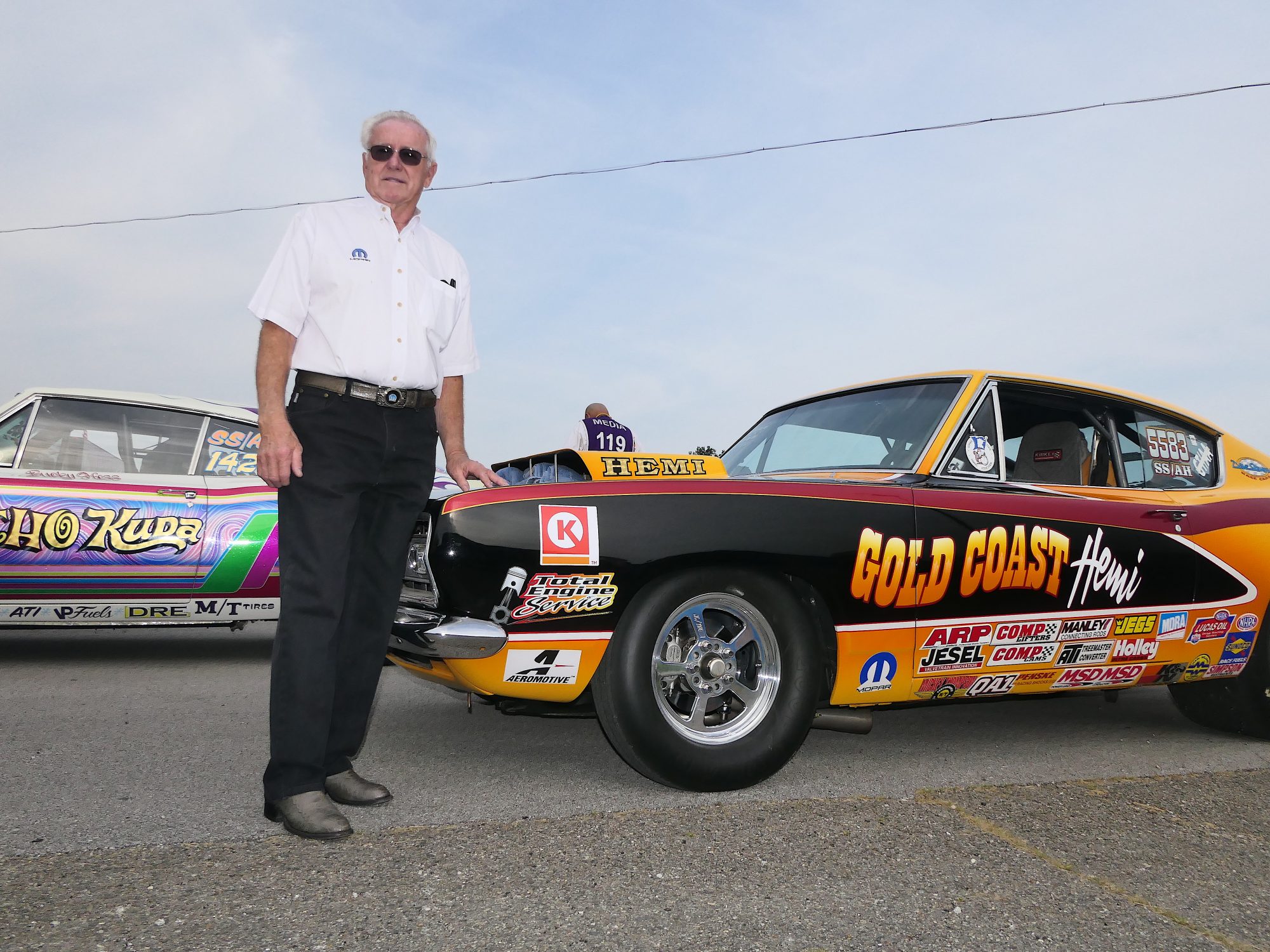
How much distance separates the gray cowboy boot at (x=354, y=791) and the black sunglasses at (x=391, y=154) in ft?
6.09

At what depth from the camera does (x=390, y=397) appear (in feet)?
9.37

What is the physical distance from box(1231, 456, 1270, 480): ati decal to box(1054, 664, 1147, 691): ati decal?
3.92 ft

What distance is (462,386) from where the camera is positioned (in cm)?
329


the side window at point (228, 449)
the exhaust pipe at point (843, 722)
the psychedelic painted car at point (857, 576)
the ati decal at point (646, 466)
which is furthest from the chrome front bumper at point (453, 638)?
the side window at point (228, 449)

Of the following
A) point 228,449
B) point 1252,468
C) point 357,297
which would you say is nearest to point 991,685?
point 1252,468

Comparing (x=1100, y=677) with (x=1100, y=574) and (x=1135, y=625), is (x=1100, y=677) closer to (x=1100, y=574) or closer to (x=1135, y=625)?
(x=1135, y=625)

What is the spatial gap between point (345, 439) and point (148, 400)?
12.2 feet

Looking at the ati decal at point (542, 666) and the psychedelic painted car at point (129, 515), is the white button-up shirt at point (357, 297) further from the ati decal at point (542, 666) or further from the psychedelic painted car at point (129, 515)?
the psychedelic painted car at point (129, 515)

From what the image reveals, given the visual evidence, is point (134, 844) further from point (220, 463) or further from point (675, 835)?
point (220, 463)

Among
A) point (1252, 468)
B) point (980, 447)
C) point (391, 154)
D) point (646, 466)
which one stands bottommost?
point (646, 466)

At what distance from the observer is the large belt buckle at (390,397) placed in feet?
9.32

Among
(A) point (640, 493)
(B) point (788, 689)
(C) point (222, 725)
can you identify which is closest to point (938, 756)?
(B) point (788, 689)

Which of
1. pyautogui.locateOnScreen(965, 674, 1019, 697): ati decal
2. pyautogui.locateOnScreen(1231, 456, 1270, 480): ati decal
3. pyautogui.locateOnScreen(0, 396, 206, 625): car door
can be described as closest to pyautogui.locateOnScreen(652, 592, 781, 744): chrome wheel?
pyautogui.locateOnScreen(965, 674, 1019, 697): ati decal

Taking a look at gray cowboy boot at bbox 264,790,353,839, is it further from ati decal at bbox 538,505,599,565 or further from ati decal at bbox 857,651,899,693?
ati decal at bbox 857,651,899,693
